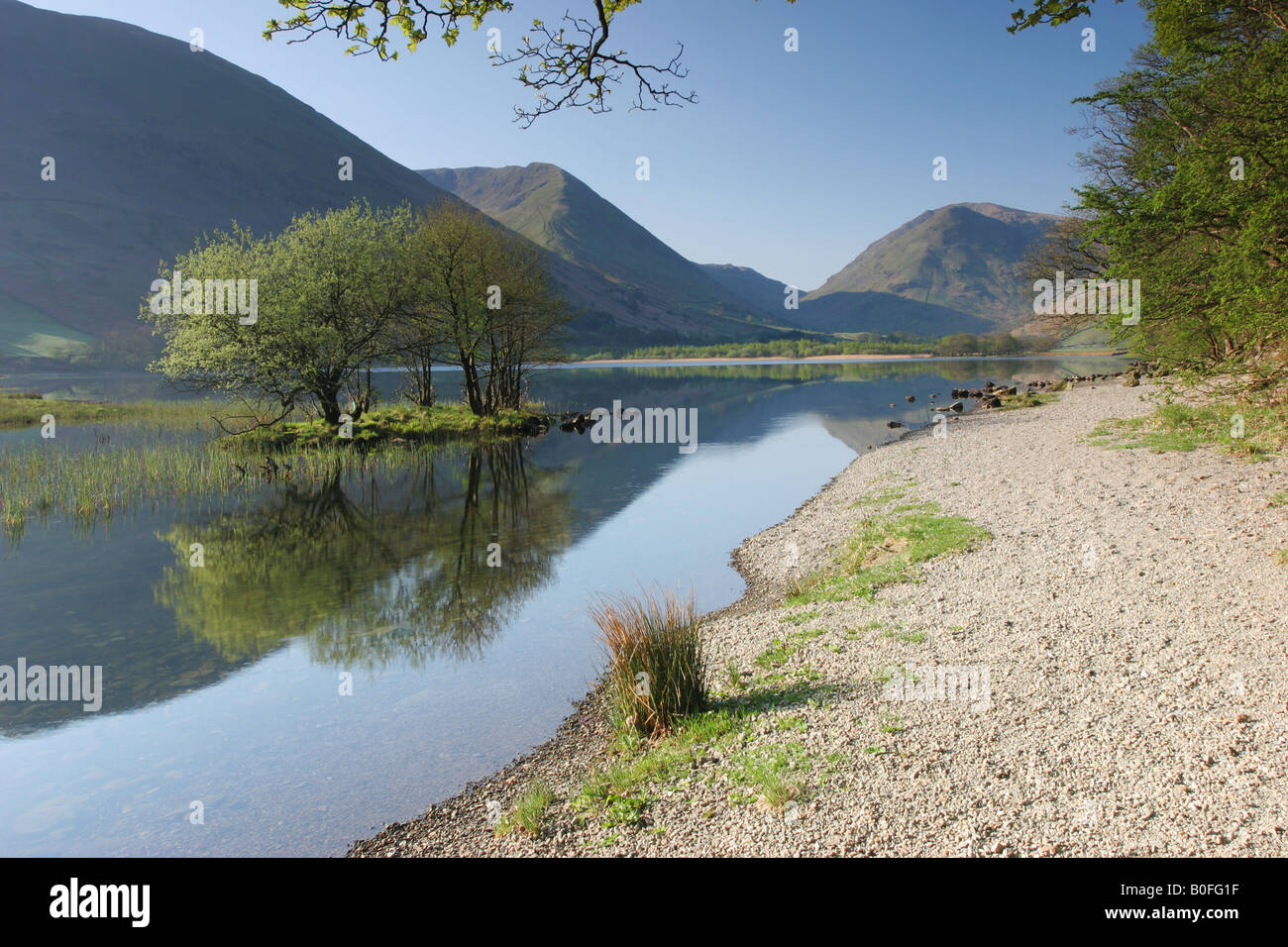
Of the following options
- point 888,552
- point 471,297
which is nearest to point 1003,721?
point 888,552

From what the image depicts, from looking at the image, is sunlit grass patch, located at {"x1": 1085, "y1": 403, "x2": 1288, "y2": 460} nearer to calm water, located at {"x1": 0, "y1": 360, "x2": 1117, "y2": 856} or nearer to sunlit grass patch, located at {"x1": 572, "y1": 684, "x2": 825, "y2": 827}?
calm water, located at {"x1": 0, "y1": 360, "x2": 1117, "y2": 856}

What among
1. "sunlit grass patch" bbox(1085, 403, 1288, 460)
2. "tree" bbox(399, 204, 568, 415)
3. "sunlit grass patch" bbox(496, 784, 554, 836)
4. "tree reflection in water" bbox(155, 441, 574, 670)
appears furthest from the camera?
"tree" bbox(399, 204, 568, 415)

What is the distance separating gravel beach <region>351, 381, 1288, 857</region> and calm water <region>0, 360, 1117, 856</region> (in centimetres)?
150

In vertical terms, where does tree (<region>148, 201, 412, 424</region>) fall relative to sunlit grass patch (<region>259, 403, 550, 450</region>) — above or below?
above

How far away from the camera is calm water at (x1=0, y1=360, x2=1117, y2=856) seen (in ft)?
26.5

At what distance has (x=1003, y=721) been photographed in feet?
22.0

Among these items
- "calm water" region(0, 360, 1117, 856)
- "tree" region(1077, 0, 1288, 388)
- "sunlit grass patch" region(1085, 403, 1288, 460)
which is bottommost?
"calm water" region(0, 360, 1117, 856)

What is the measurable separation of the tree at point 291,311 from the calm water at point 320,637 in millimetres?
10358

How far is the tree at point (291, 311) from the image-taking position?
3478cm

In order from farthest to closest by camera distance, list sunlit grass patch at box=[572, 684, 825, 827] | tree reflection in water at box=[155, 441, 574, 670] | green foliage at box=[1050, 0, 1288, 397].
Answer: tree reflection in water at box=[155, 441, 574, 670] < green foliage at box=[1050, 0, 1288, 397] < sunlit grass patch at box=[572, 684, 825, 827]

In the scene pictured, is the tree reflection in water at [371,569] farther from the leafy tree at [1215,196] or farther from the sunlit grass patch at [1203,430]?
the sunlit grass patch at [1203,430]

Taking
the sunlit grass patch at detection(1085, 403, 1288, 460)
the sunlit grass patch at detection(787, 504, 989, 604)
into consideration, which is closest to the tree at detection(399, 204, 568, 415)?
the sunlit grass patch at detection(1085, 403, 1288, 460)

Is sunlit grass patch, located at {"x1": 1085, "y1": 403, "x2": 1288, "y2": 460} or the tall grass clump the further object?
sunlit grass patch, located at {"x1": 1085, "y1": 403, "x2": 1288, "y2": 460}
